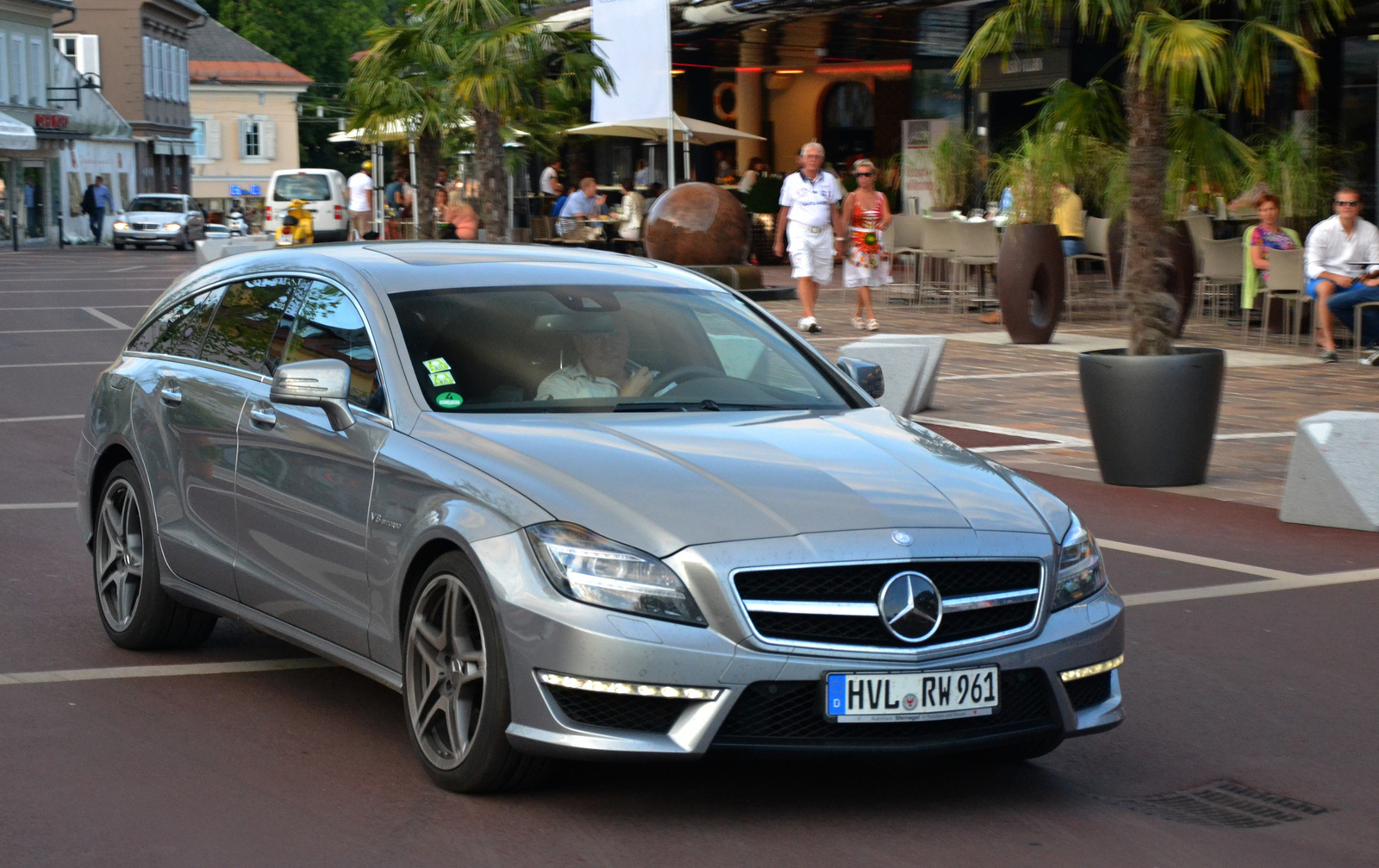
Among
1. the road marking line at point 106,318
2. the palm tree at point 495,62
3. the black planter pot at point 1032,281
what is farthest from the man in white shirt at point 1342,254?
the road marking line at point 106,318

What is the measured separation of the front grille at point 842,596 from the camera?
4.48 metres

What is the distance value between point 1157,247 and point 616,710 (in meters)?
7.20

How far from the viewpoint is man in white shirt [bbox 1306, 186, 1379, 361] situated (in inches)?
651

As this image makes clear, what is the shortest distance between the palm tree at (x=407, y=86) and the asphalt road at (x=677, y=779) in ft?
50.9

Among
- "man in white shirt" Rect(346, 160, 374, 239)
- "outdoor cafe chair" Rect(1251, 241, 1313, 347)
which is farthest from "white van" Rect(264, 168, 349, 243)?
"outdoor cafe chair" Rect(1251, 241, 1313, 347)

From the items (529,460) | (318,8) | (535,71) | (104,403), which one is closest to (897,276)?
(535,71)

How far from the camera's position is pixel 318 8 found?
106000 millimetres

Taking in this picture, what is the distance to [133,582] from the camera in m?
6.80

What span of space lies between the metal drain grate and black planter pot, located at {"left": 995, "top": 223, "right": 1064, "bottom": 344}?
46.8 ft

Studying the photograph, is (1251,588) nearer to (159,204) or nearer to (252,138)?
(159,204)

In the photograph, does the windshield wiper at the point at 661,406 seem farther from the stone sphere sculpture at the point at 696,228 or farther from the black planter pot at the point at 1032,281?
the stone sphere sculpture at the point at 696,228

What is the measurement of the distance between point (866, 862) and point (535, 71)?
1840 centimetres

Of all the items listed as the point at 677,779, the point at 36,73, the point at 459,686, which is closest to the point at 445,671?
the point at 459,686

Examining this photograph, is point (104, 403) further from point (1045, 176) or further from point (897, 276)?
point (897, 276)
